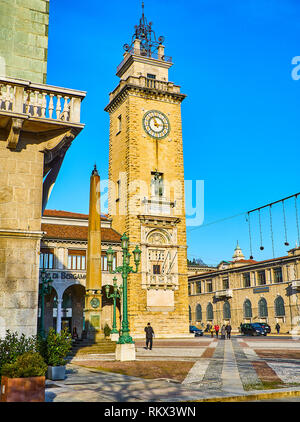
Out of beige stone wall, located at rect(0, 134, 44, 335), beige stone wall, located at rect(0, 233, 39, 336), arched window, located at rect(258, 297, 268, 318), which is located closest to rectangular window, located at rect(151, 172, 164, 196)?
arched window, located at rect(258, 297, 268, 318)

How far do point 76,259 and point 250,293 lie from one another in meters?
28.8

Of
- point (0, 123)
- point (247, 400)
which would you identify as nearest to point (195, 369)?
point (247, 400)

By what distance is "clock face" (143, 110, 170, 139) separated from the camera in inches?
1897

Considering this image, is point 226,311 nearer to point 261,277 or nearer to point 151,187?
point 261,277

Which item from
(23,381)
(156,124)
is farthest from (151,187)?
(23,381)

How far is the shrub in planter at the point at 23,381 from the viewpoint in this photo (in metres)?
7.52

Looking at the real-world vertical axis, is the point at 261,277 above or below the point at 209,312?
above

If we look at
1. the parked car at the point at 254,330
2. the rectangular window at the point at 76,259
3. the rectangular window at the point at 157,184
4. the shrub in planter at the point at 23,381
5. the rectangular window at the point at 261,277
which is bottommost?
the parked car at the point at 254,330

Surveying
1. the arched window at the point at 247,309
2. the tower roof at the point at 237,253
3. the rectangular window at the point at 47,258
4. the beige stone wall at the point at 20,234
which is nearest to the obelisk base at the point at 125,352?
the beige stone wall at the point at 20,234

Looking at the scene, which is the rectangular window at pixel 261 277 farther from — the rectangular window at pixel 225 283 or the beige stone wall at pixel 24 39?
the beige stone wall at pixel 24 39

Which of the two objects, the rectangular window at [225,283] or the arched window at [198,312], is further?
the arched window at [198,312]

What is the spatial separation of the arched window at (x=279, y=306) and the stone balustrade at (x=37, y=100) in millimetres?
50056

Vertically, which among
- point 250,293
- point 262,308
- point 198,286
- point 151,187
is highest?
point 151,187

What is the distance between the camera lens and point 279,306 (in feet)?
185
